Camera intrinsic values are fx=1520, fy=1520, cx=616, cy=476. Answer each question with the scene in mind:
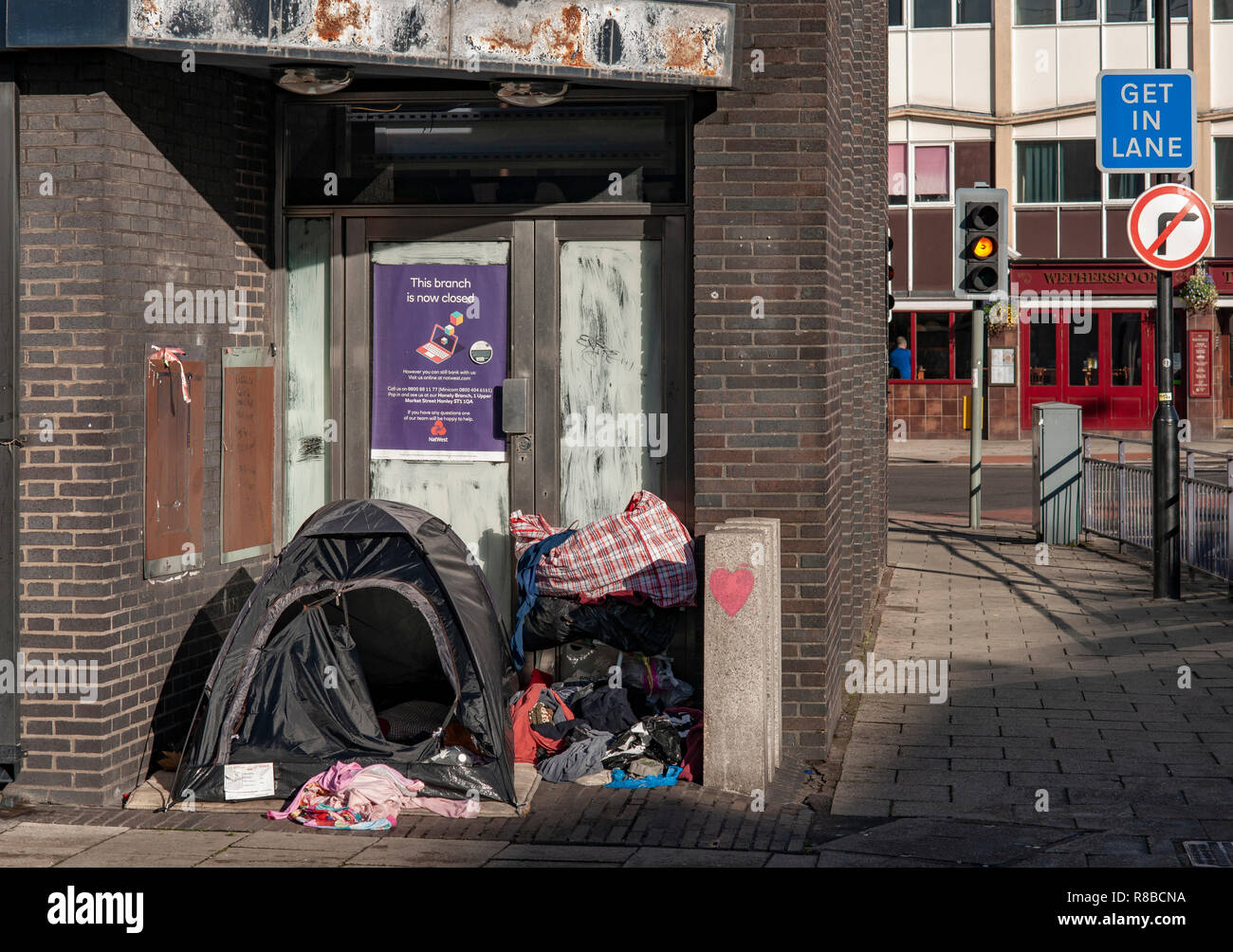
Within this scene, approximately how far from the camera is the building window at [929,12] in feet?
111

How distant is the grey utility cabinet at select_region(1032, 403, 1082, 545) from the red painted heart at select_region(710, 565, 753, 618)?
9.83 meters

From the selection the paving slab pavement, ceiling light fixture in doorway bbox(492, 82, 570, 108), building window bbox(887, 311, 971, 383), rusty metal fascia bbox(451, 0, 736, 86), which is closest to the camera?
the paving slab pavement

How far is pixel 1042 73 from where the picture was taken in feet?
109

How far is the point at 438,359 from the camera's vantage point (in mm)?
8320

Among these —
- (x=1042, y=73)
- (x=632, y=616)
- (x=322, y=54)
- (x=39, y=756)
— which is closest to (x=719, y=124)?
(x=322, y=54)

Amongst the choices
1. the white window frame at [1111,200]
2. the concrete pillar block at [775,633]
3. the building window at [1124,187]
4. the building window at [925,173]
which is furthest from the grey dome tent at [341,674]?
the building window at [1124,187]

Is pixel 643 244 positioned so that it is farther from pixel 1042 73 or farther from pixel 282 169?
pixel 1042 73

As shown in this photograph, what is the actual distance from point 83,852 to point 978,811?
379 centimetres

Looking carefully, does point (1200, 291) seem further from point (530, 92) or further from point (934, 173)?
point (530, 92)

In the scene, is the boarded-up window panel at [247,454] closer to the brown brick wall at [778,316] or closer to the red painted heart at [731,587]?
the brown brick wall at [778,316]

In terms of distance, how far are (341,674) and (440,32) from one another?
3013 millimetres

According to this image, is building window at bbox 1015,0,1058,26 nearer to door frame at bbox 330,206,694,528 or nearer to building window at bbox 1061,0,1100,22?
building window at bbox 1061,0,1100,22

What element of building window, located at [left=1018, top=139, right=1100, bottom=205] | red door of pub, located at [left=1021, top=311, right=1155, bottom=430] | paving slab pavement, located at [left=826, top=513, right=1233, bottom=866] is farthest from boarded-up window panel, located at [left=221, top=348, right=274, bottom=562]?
building window, located at [left=1018, top=139, right=1100, bottom=205]

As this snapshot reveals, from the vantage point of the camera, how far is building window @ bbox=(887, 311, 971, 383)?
33125 millimetres
